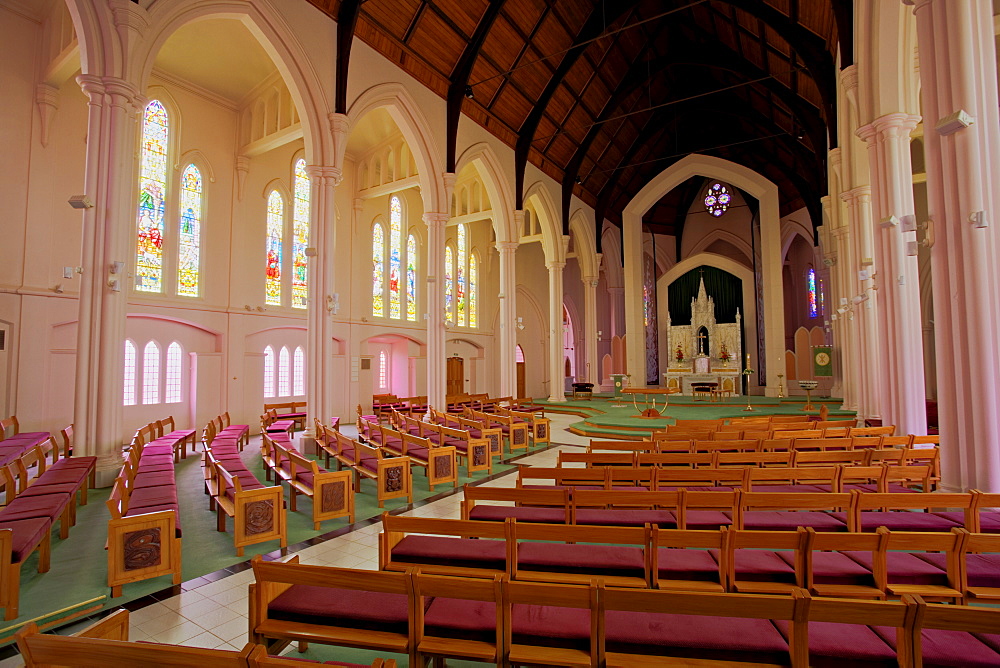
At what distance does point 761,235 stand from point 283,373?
17083 millimetres

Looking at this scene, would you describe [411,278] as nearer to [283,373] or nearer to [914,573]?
[283,373]

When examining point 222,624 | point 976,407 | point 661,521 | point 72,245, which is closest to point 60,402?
point 72,245

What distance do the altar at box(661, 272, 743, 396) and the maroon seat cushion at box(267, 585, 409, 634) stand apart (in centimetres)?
1944

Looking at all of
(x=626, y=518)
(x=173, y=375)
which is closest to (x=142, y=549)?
(x=626, y=518)

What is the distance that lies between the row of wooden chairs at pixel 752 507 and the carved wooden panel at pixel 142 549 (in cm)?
234

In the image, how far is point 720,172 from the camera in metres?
19.4

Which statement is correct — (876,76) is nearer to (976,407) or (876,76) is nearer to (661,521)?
(976,407)

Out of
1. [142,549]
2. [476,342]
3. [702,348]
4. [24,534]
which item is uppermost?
[476,342]

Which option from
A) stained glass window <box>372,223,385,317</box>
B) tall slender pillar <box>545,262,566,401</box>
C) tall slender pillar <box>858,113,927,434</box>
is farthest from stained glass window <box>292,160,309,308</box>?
tall slender pillar <box>858,113,927,434</box>

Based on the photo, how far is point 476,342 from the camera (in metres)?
20.8

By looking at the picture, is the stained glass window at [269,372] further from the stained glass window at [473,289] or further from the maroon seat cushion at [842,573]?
the maroon seat cushion at [842,573]

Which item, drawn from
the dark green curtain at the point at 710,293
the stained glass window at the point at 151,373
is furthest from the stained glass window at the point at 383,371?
the dark green curtain at the point at 710,293

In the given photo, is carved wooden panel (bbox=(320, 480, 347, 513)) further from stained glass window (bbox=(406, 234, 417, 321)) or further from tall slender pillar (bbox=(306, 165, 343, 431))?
stained glass window (bbox=(406, 234, 417, 321))

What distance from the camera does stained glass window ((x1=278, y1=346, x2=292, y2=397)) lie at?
14.5 metres
